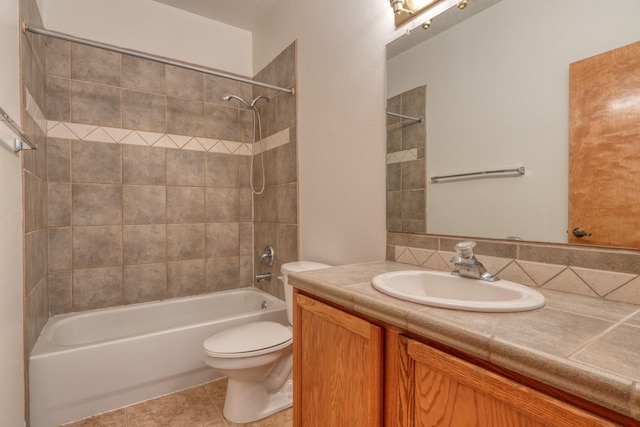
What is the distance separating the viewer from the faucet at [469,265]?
3.24 ft

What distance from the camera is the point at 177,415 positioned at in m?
1.68

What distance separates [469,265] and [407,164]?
1.77ft

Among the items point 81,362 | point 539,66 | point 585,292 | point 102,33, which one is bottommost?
point 81,362

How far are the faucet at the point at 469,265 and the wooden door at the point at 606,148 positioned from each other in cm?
25

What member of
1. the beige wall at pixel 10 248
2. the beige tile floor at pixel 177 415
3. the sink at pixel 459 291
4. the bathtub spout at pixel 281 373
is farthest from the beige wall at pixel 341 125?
the beige wall at pixel 10 248

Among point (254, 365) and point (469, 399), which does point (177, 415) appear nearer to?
point (254, 365)

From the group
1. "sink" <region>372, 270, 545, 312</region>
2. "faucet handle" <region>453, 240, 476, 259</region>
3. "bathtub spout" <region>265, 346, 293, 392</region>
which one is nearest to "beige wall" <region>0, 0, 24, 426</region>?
"bathtub spout" <region>265, 346, 293, 392</region>

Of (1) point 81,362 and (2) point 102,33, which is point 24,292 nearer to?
(1) point 81,362

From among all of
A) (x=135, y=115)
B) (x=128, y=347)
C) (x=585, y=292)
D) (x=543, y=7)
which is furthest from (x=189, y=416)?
(x=543, y=7)

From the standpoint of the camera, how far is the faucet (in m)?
0.99

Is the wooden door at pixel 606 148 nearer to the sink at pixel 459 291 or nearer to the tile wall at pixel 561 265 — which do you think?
the tile wall at pixel 561 265

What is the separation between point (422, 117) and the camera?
1.34m

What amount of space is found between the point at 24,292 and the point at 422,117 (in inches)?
72.8

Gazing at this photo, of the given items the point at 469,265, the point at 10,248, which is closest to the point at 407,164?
the point at 469,265
